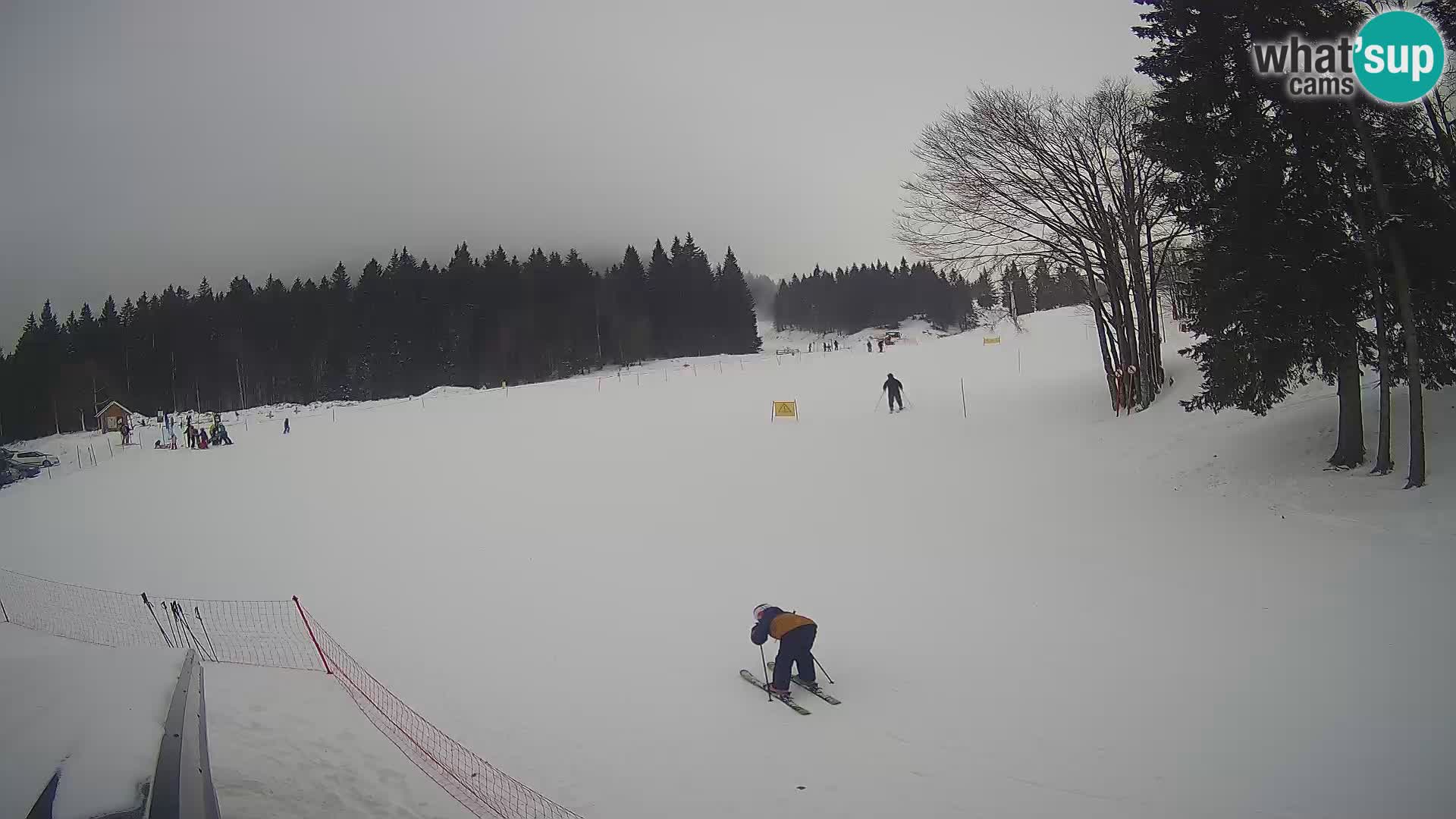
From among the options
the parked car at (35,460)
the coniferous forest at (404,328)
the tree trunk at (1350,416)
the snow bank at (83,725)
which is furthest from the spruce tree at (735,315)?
the snow bank at (83,725)

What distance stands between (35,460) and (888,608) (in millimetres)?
17615

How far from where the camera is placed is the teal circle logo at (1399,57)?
9734 mm

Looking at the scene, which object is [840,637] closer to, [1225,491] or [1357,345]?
[1225,491]

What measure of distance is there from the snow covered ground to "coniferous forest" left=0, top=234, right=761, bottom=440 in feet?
147

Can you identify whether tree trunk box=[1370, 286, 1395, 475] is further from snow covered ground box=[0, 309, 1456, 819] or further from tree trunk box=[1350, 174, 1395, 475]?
snow covered ground box=[0, 309, 1456, 819]

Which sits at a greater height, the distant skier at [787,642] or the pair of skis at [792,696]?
the distant skier at [787,642]

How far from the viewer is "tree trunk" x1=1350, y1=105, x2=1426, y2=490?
9.59 metres

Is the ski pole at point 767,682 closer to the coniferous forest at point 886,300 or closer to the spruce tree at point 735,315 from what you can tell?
the spruce tree at point 735,315

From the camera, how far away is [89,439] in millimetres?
20562

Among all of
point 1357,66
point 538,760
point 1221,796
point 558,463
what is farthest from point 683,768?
point 558,463

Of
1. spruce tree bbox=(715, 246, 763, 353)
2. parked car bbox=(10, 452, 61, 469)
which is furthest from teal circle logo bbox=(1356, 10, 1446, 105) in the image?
spruce tree bbox=(715, 246, 763, 353)

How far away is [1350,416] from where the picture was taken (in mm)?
10969

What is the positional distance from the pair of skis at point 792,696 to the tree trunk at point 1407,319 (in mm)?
9566

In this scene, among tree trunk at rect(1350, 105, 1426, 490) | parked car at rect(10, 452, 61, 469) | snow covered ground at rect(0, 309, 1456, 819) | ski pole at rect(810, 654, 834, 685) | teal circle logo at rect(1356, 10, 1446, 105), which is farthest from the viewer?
parked car at rect(10, 452, 61, 469)
